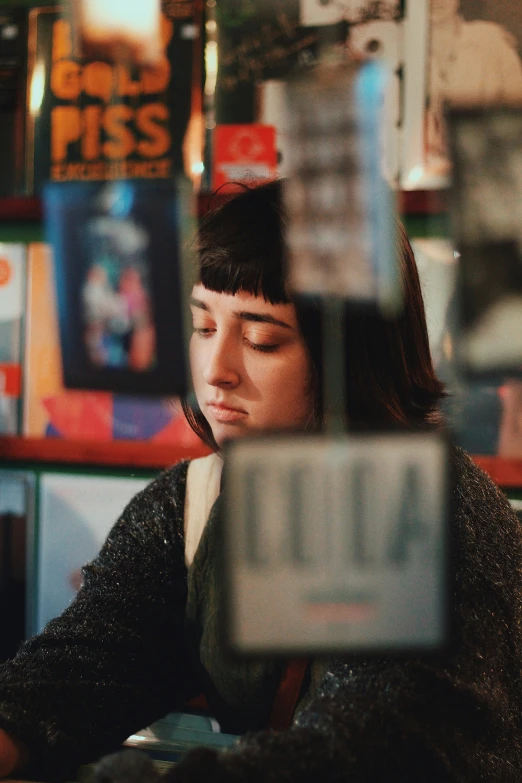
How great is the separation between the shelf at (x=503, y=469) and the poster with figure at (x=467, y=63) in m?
0.46

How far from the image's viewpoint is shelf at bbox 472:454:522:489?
3.79 feet

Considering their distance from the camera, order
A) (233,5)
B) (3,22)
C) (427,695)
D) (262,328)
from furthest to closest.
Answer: (3,22) → (233,5) → (427,695) → (262,328)

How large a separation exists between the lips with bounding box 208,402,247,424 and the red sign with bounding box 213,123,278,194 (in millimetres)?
852

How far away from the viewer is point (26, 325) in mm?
1317

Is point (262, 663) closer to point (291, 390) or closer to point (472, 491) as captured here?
point (472, 491)

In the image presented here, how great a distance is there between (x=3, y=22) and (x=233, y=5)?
0.43 m

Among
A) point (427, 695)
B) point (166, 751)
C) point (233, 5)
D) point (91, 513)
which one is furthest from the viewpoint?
point (91, 513)

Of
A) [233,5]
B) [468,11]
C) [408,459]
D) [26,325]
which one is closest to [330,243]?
[408,459]

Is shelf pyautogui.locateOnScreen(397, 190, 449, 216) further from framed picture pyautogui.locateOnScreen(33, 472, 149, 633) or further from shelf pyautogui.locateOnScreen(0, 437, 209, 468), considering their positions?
framed picture pyautogui.locateOnScreen(33, 472, 149, 633)

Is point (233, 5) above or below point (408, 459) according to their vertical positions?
above

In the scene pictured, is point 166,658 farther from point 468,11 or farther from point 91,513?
point 468,11

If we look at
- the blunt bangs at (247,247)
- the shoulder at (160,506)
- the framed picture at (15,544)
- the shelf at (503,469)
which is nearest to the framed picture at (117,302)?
the blunt bangs at (247,247)

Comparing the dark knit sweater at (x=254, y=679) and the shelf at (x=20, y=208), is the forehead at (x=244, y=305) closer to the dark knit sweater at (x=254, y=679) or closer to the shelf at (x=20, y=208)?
the dark knit sweater at (x=254, y=679)

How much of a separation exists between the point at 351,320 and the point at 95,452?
1054 mm
